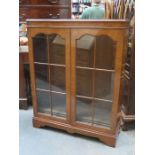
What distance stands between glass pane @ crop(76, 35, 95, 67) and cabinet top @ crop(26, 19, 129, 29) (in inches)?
4.0

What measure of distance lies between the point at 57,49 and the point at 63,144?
82 centimetres

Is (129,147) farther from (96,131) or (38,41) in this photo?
(38,41)

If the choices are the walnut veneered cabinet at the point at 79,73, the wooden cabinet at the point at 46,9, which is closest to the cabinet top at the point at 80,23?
the walnut veneered cabinet at the point at 79,73

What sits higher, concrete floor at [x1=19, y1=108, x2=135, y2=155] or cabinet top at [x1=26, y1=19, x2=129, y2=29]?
cabinet top at [x1=26, y1=19, x2=129, y2=29]

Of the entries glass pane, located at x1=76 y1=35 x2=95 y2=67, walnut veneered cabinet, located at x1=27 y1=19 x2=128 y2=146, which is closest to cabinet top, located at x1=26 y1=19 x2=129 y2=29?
walnut veneered cabinet, located at x1=27 y1=19 x2=128 y2=146

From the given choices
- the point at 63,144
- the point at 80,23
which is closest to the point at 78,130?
the point at 63,144

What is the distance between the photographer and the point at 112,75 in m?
1.93

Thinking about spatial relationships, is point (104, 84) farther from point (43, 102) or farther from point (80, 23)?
point (43, 102)

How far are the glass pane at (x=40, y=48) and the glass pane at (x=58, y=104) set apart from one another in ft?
1.13

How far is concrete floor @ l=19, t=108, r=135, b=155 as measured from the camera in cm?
196

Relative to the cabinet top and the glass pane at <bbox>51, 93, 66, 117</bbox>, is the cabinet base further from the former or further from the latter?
the cabinet top

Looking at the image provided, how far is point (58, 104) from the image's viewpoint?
7.45 ft
